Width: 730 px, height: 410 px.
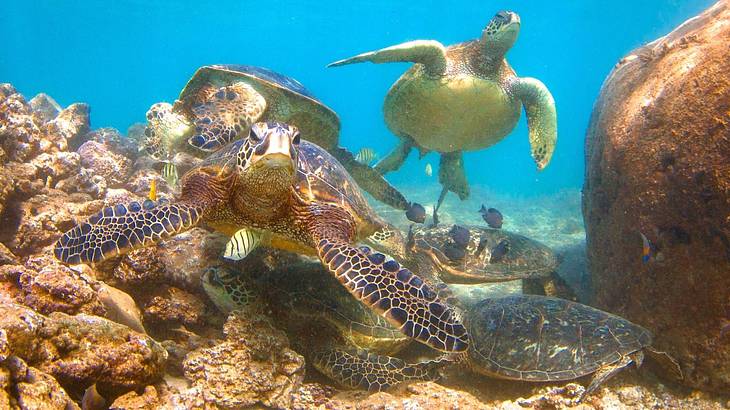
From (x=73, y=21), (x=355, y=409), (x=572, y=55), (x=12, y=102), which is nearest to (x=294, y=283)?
(x=355, y=409)

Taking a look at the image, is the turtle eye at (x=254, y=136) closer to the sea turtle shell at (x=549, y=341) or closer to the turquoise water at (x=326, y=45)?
the sea turtle shell at (x=549, y=341)

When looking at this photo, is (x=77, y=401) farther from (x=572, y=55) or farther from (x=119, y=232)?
(x=572, y=55)

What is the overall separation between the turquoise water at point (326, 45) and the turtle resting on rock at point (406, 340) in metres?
34.8

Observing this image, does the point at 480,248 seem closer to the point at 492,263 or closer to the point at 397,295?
the point at 492,263

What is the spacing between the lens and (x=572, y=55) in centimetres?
9800

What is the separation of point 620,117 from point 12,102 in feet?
30.2

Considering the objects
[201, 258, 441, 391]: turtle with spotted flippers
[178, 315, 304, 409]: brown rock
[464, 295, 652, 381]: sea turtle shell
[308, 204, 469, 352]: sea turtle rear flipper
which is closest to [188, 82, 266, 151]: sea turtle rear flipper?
[201, 258, 441, 391]: turtle with spotted flippers

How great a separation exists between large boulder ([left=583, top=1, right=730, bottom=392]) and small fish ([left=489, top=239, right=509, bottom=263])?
1606mm

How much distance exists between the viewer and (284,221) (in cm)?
379

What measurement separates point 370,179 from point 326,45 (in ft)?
375

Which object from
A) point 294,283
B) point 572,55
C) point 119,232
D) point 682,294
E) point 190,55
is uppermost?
point 190,55

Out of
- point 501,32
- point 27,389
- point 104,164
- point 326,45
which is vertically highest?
point 326,45

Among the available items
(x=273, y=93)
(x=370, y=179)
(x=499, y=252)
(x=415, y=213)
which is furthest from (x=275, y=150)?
(x=415, y=213)

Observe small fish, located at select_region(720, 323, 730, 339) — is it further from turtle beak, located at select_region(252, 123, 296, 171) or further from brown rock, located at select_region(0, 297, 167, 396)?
brown rock, located at select_region(0, 297, 167, 396)
